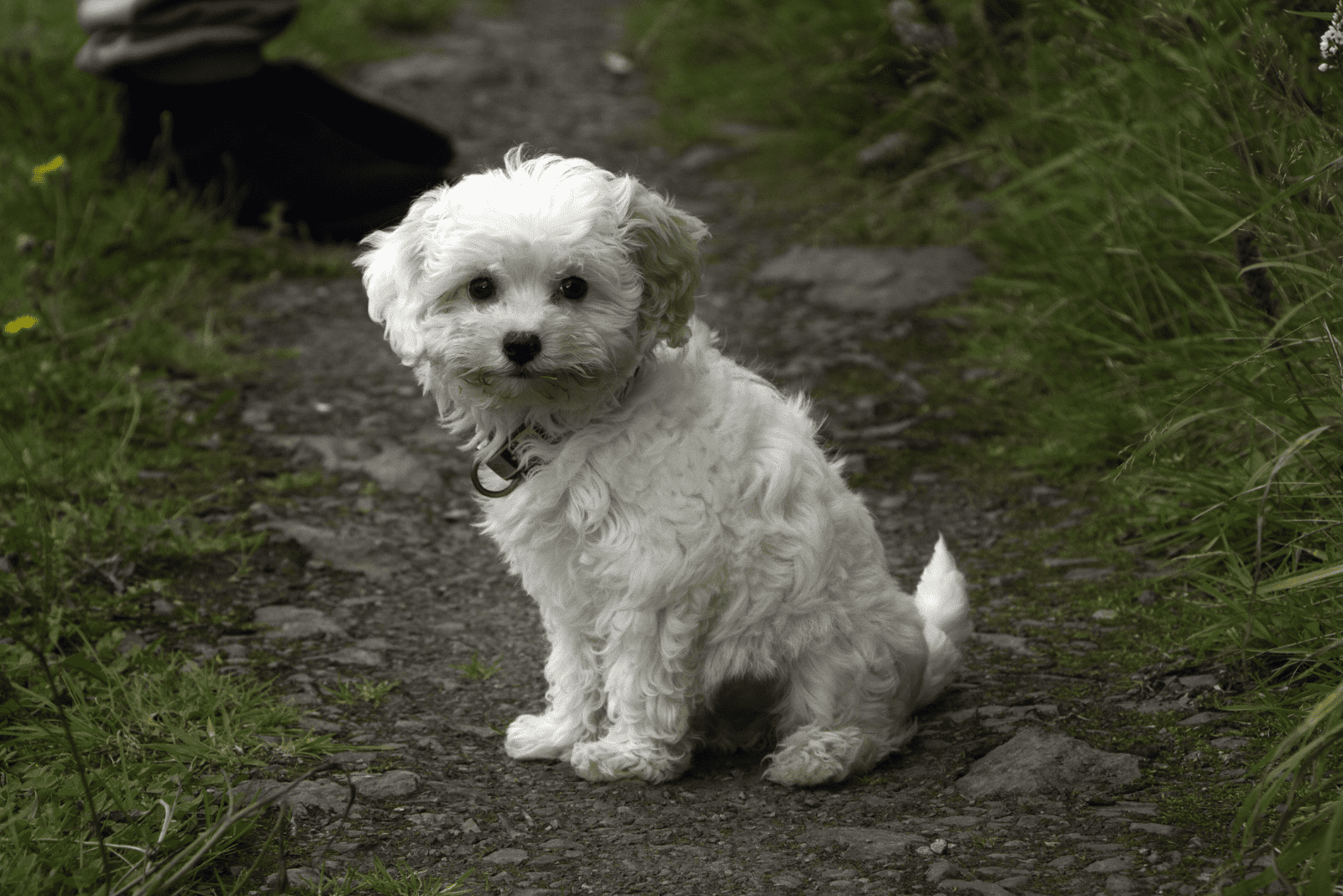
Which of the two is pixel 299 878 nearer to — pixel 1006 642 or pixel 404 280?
pixel 404 280

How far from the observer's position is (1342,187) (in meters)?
3.35

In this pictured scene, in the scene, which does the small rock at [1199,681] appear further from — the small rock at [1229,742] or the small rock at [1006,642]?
the small rock at [1006,642]

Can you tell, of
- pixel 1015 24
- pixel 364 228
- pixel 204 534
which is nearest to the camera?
pixel 204 534

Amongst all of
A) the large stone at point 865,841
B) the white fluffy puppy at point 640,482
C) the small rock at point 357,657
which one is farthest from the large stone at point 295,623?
the large stone at point 865,841

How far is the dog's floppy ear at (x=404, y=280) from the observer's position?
9.95 feet

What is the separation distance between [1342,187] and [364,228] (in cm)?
484

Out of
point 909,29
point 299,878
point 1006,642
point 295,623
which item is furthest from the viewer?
point 909,29

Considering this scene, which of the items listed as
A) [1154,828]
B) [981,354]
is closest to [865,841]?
[1154,828]

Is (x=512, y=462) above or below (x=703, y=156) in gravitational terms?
above

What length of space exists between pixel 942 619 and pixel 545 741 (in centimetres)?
110

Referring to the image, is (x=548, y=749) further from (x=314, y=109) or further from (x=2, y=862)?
(x=314, y=109)

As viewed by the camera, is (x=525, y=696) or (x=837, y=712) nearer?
(x=837, y=712)

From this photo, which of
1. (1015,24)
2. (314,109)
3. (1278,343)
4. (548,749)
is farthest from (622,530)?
(314,109)

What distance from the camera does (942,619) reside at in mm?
3443
